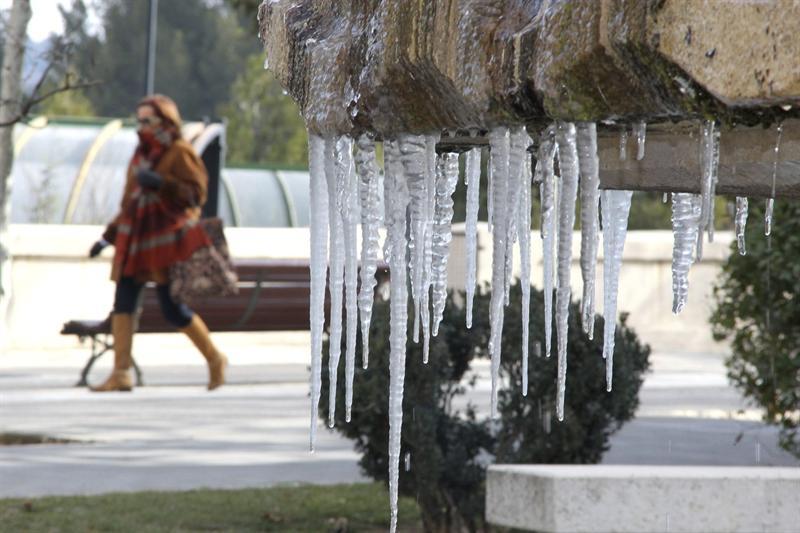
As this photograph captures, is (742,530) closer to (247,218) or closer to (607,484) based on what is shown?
(607,484)

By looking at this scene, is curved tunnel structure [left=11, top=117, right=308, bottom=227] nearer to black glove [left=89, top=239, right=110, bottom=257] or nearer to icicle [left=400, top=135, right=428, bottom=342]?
black glove [left=89, top=239, right=110, bottom=257]

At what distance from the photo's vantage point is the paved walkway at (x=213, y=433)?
340 inches

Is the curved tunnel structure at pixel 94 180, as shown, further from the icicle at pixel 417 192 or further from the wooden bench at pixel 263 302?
the icicle at pixel 417 192

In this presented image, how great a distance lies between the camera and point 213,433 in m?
10.4

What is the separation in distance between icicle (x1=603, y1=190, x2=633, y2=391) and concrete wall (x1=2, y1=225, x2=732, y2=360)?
1220cm

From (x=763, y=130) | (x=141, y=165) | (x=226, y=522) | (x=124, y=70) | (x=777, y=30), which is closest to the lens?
(x=777, y=30)

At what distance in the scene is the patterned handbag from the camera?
39.1ft

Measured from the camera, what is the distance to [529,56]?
219 cm

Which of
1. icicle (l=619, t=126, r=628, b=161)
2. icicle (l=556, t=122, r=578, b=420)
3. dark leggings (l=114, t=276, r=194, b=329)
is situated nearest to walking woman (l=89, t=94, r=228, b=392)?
dark leggings (l=114, t=276, r=194, b=329)

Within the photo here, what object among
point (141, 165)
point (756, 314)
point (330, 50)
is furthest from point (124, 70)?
point (330, 50)

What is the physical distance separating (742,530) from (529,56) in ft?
11.0

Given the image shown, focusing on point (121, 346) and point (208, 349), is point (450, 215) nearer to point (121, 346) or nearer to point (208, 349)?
point (121, 346)

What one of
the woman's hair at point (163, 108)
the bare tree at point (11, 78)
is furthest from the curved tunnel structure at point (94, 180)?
the bare tree at point (11, 78)

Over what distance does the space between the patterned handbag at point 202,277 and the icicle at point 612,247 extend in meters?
8.76
